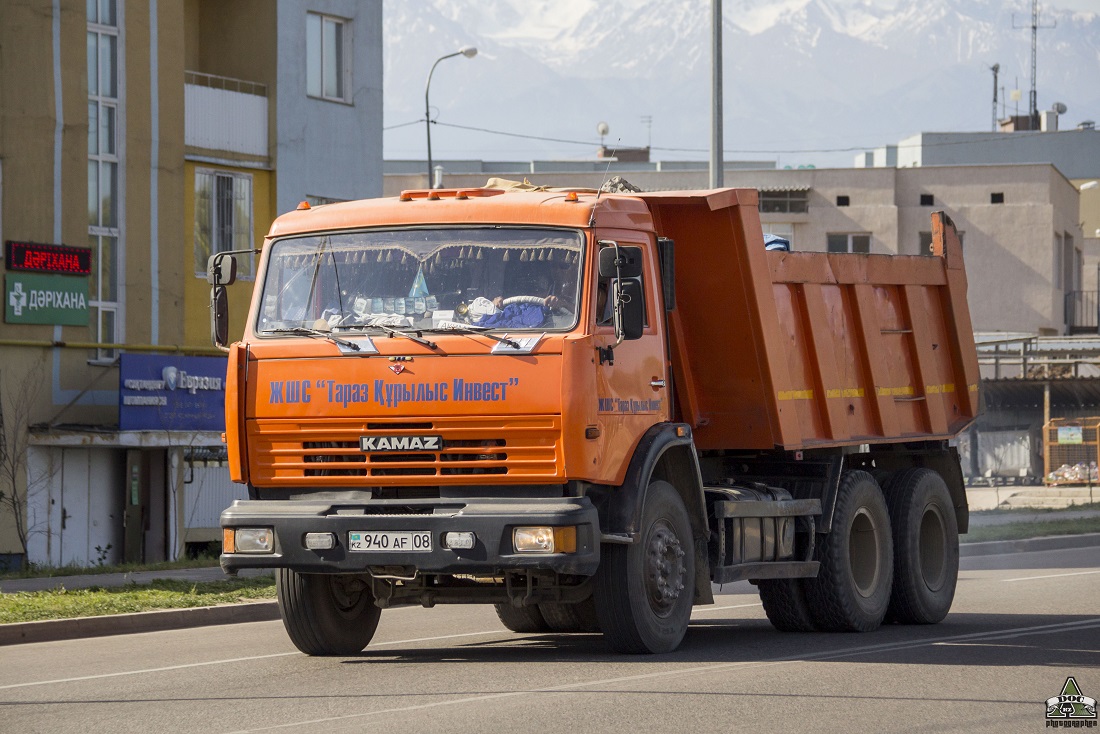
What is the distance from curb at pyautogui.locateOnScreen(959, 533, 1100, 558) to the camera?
2341cm

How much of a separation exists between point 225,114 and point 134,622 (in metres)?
15.6

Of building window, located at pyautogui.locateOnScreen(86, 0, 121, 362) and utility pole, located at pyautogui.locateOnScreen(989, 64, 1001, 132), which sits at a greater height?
utility pole, located at pyautogui.locateOnScreen(989, 64, 1001, 132)

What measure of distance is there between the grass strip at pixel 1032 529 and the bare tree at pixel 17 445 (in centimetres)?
1320

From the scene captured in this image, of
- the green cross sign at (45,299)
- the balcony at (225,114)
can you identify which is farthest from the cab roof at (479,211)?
the balcony at (225,114)

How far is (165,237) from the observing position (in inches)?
1074

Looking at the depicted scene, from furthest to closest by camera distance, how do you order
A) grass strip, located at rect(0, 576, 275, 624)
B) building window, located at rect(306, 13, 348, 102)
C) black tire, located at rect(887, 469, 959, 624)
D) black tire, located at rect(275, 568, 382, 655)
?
building window, located at rect(306, 13, 348, 102), grass strip, located at rect(0, 576, 275, 624), black tire, located at rect(887, 469, 959, 624), black tire, located at rect(275, 568, 382, 655)

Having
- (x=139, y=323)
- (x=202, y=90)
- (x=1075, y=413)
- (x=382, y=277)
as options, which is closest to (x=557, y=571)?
(x=382, y=277)

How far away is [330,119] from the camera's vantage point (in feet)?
102

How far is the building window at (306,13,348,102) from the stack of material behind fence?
19.2 meters

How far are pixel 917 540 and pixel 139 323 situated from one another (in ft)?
51.4

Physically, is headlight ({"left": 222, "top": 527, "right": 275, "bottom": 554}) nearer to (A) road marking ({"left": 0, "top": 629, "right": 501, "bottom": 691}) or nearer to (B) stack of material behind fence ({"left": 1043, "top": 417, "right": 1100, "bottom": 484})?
(A) road marking ({"left": 0, "top": 629, "right": 501, "bottom": 691})

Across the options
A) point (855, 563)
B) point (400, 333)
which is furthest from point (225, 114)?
point (400, 333)

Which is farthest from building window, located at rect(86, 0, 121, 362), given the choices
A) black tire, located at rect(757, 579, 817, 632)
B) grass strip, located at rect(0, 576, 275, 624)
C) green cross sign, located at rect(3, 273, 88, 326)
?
black tire, located at rect(757, 579, 817, 632)

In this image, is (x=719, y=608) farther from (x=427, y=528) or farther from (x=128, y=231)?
(x=128, y=231)
